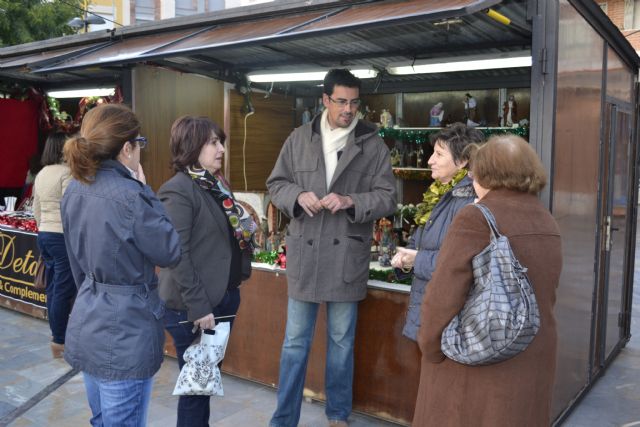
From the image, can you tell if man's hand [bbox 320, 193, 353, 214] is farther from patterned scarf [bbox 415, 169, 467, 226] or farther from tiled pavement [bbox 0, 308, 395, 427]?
tiled pavement [bbox 0, 308, 395, 427]

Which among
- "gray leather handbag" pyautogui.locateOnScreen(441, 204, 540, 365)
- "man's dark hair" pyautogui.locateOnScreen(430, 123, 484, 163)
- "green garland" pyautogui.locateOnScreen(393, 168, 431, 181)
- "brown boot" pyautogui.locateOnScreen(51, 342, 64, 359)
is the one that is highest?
"man's dark hair" pyautogui.locateOnScreen(430, 123, 484, 163)

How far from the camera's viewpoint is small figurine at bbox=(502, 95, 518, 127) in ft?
22.4

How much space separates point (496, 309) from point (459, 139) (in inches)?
51.2

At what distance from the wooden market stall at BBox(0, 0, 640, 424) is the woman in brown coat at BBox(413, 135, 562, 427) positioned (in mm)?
852

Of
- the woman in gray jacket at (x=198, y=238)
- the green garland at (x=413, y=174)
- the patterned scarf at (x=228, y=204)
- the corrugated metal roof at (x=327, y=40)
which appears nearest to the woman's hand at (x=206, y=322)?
the woman in gray jacket at (x=198, y=238)

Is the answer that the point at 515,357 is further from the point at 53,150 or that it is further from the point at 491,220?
the point at 53,150

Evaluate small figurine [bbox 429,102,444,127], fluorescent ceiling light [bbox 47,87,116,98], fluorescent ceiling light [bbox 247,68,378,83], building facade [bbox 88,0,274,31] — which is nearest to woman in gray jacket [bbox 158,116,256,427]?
fluorescent ceiling light [bbox 247,68,378,83]

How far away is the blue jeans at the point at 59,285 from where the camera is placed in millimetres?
5172

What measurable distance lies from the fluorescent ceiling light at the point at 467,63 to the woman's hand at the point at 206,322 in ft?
10.8

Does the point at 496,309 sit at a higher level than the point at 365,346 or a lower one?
higher

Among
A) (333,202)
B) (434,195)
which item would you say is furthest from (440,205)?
(333,202)

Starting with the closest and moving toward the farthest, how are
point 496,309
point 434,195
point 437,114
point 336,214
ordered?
point 496,309, point 434,195, point 336,214, point 437,114

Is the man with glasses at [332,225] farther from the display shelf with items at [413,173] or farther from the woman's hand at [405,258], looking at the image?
the display shelf with items at [413,173]

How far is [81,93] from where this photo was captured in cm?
712
